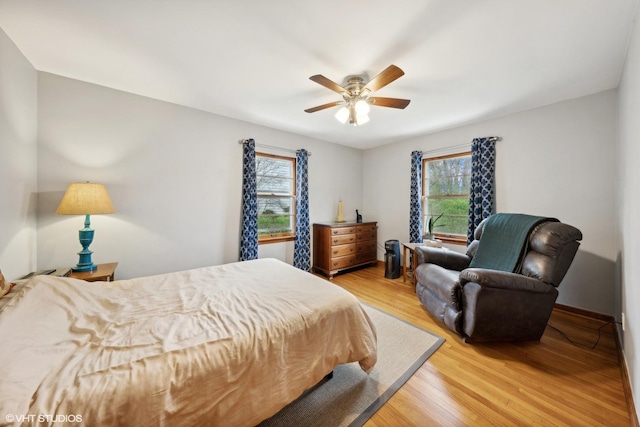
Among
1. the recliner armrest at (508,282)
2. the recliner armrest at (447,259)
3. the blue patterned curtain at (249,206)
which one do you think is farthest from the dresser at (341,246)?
the recliner armrest at (508,282)

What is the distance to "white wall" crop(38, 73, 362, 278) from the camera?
2.19 meters

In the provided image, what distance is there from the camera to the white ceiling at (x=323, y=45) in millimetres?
1438

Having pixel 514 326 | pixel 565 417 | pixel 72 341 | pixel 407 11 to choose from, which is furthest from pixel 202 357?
pixel 514 326

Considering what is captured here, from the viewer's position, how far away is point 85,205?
1986 mm

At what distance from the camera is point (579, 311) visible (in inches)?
101

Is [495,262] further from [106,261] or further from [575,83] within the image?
[106,261]

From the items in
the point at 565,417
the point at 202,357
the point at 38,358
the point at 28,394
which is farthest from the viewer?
the point at 565,417

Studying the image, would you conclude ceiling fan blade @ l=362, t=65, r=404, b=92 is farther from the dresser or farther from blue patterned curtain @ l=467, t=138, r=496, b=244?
the dresser

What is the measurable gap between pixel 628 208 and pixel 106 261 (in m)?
4.63

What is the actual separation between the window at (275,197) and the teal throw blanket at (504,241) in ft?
8.86

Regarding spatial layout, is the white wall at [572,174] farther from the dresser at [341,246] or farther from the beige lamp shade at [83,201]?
the beige lamp shade at [83,201]

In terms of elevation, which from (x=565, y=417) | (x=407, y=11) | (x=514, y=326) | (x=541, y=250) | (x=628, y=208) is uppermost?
(x=407, y=11)

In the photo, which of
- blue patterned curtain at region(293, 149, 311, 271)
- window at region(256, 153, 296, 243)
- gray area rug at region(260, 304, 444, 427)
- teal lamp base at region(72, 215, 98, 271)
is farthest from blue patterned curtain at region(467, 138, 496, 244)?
teal lamp base at region(72, 215, 98, 271)

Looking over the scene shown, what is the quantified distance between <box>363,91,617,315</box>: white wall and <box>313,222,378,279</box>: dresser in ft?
6.86
